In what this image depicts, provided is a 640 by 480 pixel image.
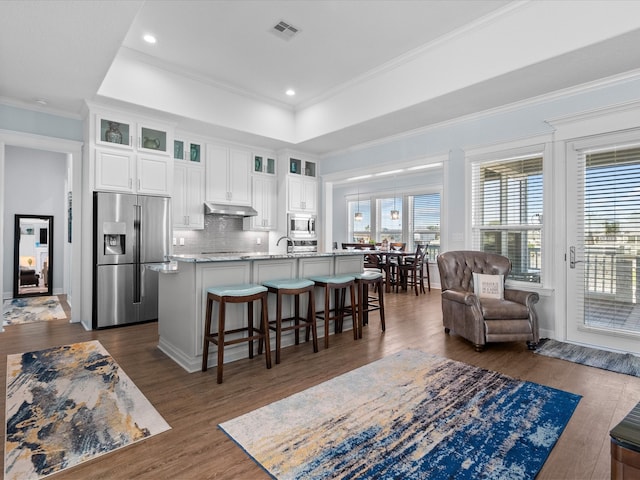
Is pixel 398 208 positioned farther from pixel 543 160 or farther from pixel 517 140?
pixel 543 160

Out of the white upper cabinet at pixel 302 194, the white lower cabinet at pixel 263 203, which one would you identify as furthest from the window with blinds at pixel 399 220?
the white lower cabinet at pixel 263 203

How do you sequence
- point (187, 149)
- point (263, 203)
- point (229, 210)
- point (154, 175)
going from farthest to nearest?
point (263, 203) < point (229, 210) < point (187, 149) < point (154, 175)

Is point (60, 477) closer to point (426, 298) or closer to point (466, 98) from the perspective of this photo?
point (466, 98)

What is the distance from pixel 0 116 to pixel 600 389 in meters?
6.90

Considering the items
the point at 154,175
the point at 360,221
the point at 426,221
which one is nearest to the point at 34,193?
the point at 154,175

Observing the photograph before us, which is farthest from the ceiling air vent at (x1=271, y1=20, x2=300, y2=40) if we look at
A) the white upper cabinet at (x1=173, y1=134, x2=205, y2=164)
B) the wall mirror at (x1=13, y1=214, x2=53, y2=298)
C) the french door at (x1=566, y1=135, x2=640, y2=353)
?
the wall mirror at (x1=13, y1=214, x2=53, y2=298)

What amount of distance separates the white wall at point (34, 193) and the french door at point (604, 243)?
7903 millimetres

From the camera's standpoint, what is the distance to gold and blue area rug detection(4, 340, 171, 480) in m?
1.88

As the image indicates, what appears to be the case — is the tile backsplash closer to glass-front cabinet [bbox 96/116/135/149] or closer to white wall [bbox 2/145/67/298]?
glass-front cabinet [bbox 96/116/135/149]

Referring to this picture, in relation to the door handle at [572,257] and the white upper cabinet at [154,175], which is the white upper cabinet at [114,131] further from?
the door handle at [572,257]

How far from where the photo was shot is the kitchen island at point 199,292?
3.11 m

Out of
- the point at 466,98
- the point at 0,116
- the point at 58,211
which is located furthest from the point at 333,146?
the point at 58,211

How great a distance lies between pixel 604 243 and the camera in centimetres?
372

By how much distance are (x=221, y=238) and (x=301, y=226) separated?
1554mm
